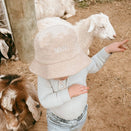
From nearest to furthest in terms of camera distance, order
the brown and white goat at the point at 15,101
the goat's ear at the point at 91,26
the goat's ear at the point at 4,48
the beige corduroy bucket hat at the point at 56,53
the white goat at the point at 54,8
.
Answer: the beige corduroy bucket hat at the point at 56,53 < the brown and white goat at the point at 15,101 < the goat's ear at the point at 91,26 < the goat's ear at the point at 4,48 < the white goat at the point at 54,8

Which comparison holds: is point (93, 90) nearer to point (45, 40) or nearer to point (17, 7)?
point (17, 7)

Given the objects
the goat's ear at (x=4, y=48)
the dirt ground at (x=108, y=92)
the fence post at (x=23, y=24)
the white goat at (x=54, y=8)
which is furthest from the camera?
the white goat at (x=54, y=8)

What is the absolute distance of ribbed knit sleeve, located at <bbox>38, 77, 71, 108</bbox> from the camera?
49.8 inches

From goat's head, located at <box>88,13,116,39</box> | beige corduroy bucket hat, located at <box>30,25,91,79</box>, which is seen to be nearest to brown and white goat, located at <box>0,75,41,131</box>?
beige corduroy bucket hat, located at <box>30,25,91,79</box>

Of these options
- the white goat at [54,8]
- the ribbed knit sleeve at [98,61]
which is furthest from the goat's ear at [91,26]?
the white goat at [54,8]

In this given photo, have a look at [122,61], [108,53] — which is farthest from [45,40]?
[122,61]

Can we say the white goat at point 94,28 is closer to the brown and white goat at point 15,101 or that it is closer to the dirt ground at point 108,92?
the dirt ground at point 108,92

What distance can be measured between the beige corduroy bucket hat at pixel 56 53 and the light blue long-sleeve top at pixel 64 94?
197 millimetres

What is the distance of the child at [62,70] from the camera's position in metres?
1.09

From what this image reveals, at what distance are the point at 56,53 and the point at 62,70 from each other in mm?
122

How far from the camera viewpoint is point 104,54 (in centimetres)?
143

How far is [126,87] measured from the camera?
2943 millimetres

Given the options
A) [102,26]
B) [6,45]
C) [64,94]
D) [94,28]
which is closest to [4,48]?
[6,45]

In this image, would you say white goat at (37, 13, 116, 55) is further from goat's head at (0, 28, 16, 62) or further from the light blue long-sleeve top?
the light blue long-sleeve top
